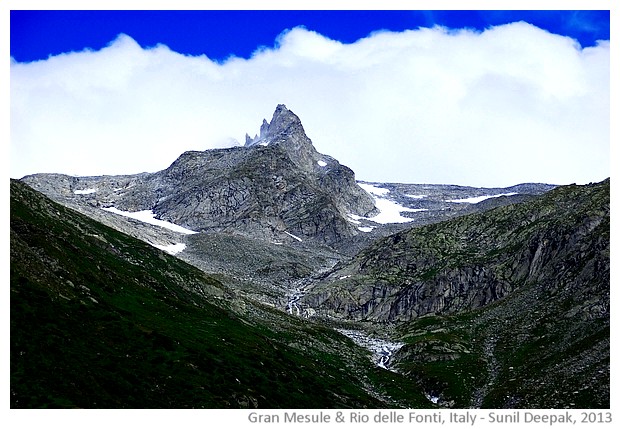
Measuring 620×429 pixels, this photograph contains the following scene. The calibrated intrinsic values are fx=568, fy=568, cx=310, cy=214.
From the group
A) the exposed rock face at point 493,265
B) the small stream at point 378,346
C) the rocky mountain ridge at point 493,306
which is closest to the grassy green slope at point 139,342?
the rocky mountain ridge at point 493,306

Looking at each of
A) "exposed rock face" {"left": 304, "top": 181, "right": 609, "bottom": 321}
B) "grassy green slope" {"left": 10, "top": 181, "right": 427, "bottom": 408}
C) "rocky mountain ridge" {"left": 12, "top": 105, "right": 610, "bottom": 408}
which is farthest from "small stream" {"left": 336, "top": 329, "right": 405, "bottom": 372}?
"exposed rock face" {"left": 304, "top": 181, "right": 609, "bottom": 321}

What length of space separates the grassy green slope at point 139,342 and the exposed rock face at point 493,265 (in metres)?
48.1

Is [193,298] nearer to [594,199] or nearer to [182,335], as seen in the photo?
[182,335]

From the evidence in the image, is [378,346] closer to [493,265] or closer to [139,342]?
[493,265]

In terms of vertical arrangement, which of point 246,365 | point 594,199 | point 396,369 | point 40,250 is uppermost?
point 594,199

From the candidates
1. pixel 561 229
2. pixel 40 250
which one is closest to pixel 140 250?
pixel 40 250

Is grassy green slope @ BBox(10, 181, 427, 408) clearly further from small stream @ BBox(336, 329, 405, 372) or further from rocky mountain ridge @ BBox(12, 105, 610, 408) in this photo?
small stream @ BBox(336, 329, 405, 372)

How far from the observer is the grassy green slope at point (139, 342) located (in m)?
60.0

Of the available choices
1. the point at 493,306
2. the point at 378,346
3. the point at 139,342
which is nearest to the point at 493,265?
the point at 493,306

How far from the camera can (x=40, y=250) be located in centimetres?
8525

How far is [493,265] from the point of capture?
16438 cm

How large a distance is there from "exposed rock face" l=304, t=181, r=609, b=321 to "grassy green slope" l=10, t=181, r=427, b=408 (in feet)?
158
